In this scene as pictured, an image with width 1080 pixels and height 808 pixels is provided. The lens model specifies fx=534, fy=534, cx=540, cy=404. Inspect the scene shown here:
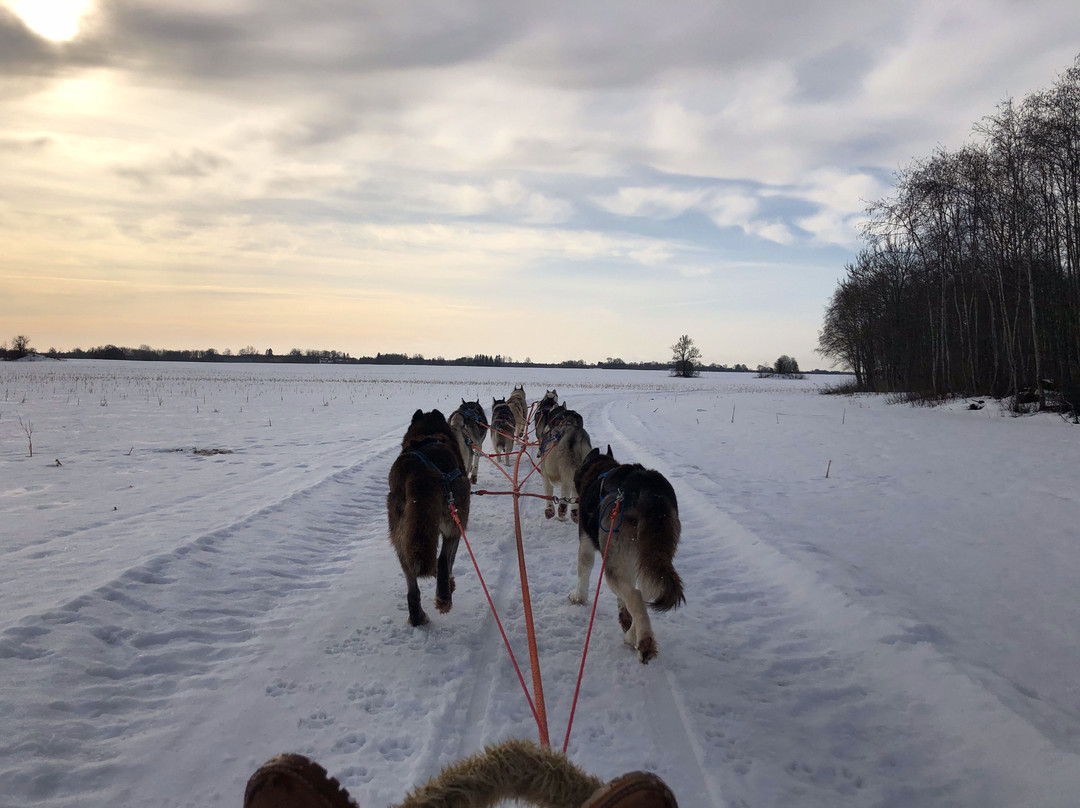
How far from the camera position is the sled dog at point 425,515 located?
12.4 ft

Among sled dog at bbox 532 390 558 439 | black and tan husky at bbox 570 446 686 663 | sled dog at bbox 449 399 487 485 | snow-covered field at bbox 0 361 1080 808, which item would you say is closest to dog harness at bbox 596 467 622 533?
Answer: black and tan husky at bbox 570 446 686 663

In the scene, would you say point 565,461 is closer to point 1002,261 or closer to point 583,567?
point 583,567

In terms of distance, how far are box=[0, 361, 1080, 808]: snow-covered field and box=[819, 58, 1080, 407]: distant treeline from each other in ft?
38.4

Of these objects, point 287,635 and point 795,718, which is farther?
point 287,635

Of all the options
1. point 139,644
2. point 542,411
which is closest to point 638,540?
point 139,644

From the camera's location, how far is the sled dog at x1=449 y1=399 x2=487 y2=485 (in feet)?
28.6

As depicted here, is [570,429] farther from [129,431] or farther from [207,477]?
[129,431]

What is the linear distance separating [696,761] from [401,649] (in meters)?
2.06

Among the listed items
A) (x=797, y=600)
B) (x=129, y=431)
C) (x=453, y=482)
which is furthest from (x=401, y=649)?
(x=129, y=431)

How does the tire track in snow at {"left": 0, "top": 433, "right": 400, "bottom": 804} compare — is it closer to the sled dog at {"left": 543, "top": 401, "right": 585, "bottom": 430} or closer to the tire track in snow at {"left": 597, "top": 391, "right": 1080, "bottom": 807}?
the tire track in snow at {"left": 597, "top": 391, "right": 1080, "bottom": 807}

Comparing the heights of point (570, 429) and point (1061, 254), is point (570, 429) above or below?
below

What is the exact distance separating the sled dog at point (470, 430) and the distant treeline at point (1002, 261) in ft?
53.0

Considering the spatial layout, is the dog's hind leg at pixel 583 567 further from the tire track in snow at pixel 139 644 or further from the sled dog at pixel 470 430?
the sled dog at pixel 470 430

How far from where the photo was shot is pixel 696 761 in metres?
2.71
